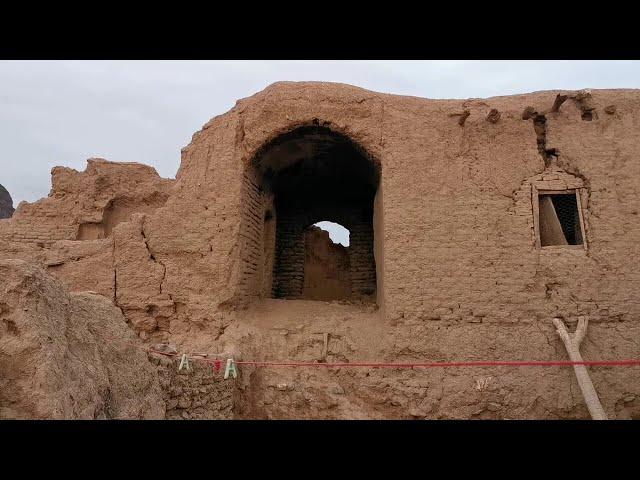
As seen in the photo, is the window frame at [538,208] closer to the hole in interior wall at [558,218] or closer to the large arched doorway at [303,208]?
the hole in interior wall at [558,218]

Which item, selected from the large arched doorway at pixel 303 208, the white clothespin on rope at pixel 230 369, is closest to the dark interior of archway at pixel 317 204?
the large arched doorway at pixel 303 208

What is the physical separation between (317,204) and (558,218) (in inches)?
218

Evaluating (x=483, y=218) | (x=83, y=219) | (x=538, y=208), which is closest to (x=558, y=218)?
(x=538, y=208)

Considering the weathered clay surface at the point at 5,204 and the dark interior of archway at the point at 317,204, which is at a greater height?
the weathered clay surface at the point at 5,204

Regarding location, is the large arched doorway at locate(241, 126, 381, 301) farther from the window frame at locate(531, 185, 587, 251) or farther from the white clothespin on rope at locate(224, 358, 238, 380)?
the window frame at locate(531, 185, 587, 251)

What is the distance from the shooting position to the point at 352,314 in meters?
6.83

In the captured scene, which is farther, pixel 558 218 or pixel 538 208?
pixel 558 218

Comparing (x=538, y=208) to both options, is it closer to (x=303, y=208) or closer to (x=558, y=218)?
(x=558, y=218)

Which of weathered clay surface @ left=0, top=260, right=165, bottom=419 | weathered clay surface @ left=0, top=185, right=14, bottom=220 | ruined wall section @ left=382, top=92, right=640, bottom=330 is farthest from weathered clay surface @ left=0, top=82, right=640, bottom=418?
weathered clay surface @ left=0, top=185, right=14, bottom=220

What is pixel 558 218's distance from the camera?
21.1 ft

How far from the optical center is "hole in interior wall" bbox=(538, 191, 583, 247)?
20.2 ft

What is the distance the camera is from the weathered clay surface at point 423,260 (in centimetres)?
569

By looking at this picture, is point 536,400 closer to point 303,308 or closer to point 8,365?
point 303,308

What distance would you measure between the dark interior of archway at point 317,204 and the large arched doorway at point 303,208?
17 millimetres
